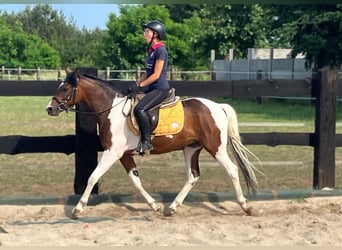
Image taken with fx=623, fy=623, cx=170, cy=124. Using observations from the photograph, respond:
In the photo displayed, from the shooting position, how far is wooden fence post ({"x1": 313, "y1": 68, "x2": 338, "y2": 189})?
795 centimetres

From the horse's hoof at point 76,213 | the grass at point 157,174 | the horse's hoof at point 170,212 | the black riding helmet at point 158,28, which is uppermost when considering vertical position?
the black riding helmet at point 158,28

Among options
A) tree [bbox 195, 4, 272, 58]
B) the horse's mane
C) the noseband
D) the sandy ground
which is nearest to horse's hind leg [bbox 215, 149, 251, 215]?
the sandy ground

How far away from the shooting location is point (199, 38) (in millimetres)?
49906

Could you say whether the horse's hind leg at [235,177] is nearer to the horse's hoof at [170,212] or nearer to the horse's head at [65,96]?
the horse's hoof at [170,212]

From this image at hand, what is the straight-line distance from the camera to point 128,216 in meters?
6.87

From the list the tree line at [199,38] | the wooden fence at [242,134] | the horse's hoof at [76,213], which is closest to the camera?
the horse's hoof at [76,213]

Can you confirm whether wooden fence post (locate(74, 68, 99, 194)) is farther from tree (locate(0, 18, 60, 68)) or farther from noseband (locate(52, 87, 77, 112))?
tree (locate(0, 18, 60, 68))

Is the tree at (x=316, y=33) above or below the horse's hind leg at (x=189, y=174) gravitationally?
above

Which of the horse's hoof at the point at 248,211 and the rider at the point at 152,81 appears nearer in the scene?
the rider at the point at 152,81

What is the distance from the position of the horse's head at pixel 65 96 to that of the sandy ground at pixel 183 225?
3.81 ft

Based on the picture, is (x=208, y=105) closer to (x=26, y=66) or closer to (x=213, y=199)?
(x=213, y=199)

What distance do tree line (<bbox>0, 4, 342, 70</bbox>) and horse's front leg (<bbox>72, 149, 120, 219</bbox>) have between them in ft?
61.8

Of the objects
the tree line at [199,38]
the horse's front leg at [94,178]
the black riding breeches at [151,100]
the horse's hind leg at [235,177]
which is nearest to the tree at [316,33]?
the tree line at [199,38]

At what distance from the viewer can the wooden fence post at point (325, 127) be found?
7.95m
